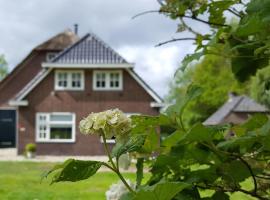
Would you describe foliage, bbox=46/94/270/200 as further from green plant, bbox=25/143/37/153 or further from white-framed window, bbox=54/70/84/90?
white-framed window, bbox=54/70/84/90

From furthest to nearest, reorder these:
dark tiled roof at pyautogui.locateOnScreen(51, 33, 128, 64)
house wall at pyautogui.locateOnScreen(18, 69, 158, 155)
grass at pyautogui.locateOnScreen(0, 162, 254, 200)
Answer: house wall at pyautogui.locateOnScreen(18, 69, 158, 155), dark tiled roof at pyautogui.locateOnScreen(51, 33, 128, 64), grass at pyautogui.locateOnScreen(0, 162, 254, 200)

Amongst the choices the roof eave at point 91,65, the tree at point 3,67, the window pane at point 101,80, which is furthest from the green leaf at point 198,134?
the tree at point 3,67

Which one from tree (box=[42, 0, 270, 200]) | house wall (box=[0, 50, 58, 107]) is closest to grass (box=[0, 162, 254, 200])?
tree (box=[42, 0, 270, 200])

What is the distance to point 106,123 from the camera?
3.95ft

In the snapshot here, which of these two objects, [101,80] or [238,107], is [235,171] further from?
[238,107]

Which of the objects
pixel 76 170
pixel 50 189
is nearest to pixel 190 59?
pixel 76 170

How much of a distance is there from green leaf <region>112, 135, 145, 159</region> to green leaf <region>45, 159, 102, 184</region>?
0.21 feet

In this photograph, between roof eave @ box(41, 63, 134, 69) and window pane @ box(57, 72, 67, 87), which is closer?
roof eave @ box(41, 63, 134, 69)

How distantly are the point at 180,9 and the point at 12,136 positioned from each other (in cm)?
2850

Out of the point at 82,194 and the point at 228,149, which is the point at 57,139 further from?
the point at 228,149

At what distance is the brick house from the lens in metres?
22.3

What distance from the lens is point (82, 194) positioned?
9031mm

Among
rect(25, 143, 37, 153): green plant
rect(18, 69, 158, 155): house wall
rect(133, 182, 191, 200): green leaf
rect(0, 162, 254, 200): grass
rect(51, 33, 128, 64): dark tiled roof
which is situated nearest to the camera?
rect(133, 182, 191, 200): green leaf

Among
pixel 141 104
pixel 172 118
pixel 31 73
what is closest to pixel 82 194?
pixel 172 118
